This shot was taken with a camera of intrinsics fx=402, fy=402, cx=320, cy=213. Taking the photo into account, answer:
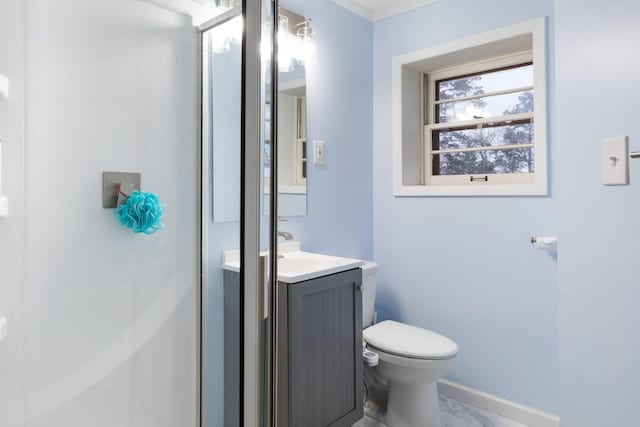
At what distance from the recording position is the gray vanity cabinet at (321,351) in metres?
1.48

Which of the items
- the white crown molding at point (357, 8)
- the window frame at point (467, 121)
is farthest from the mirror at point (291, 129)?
the window frame at point (467, 121)

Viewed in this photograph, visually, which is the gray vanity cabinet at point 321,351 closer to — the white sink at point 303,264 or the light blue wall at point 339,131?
the white sink at point 303,264

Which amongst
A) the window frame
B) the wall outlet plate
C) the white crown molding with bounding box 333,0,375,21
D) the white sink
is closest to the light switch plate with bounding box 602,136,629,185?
the window frame

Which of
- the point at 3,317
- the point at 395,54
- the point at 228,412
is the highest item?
the point at 395,54

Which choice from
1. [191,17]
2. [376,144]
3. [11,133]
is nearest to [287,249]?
[376,144]

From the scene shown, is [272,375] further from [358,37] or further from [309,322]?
[358,37]

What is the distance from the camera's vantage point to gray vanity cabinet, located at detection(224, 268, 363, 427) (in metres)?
1.48

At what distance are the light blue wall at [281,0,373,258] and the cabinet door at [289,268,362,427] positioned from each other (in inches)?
19.2

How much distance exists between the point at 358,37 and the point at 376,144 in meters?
0.64

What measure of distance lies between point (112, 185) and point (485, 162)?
1.88 meters

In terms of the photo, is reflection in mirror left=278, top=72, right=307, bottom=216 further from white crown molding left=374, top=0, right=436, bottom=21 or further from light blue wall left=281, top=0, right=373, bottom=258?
white crown molding left=374, top=0, right=436, bottom=21

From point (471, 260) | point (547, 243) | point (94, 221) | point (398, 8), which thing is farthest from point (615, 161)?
point (398, 8)

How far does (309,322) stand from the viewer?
1550 mm

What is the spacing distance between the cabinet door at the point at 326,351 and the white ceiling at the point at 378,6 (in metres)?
1.58
